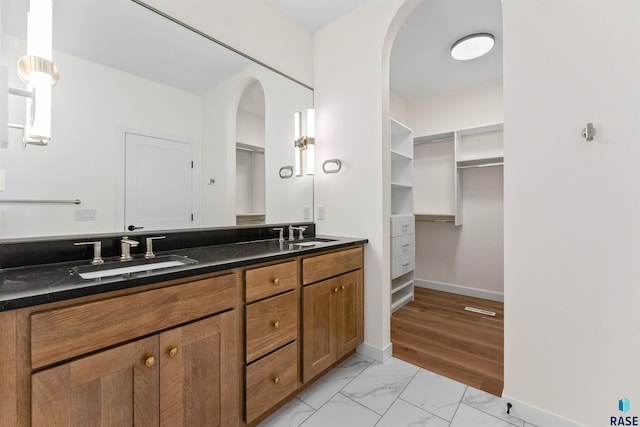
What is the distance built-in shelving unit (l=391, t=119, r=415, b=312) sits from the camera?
2996mm

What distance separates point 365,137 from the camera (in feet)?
6.74

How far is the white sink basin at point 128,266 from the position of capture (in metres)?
1.13

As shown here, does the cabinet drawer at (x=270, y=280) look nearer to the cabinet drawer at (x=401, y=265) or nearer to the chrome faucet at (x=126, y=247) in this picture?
the chrome faucet at (x=126, y=247)

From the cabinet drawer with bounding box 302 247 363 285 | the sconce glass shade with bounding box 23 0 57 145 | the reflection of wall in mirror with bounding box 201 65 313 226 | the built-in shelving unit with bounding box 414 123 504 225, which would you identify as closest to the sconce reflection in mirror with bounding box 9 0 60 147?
the sconce glass shade with bounding box 23 0 57 145

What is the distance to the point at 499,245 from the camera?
3.18 metres

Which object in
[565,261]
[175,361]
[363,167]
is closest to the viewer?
[175,361]

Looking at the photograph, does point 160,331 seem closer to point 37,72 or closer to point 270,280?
point 270,280

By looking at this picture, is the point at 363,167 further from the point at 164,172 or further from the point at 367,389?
the point at 367,389

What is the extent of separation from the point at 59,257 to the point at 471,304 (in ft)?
11.7

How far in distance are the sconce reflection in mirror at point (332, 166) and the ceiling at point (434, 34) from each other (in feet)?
3.77

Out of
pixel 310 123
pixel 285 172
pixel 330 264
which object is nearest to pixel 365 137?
pixel 310 123

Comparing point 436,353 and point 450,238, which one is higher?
point 450,238

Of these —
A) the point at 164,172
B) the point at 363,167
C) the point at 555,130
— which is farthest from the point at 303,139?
the point at 555,130

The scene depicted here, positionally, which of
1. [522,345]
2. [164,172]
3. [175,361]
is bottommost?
[522,345]
